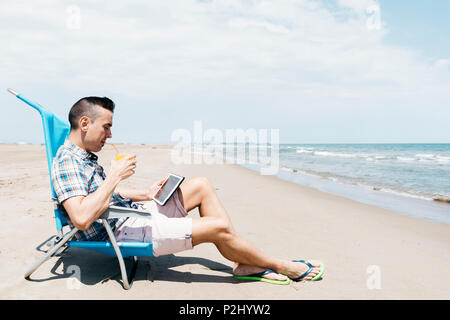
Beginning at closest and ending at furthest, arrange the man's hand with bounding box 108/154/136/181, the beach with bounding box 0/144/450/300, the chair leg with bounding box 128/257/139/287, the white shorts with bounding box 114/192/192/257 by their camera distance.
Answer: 1. the man's hand with bounding box 108/154/136/181
2. the white shorts with bounding box 114/192/192/257
3. the beach with bounding box 0/144/450/300
4. the chair leg with bounding box 128/257/139/287

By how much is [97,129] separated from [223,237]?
128cm

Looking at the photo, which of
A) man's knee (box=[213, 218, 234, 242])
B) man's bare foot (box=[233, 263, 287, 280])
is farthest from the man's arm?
man's bare foot (box=[233, 263, 287, 280])

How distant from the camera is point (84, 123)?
2564 mm

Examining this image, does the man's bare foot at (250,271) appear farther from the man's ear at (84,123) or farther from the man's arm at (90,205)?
the man's ear at (84,123)

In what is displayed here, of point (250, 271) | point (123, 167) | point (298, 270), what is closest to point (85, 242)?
point (123, 167)

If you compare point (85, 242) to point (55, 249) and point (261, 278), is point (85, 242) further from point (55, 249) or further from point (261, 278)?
point (261, 278)

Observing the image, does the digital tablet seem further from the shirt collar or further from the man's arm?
the shirt collar

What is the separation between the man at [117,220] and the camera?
7.55 feet

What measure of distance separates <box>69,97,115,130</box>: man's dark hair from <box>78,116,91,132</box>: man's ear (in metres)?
0.02

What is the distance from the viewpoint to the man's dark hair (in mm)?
2551

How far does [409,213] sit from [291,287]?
179 inches

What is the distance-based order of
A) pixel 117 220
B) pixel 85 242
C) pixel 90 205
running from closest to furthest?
1. pixel 90 205
2. pixel 85 242
3. pixel 117 220
